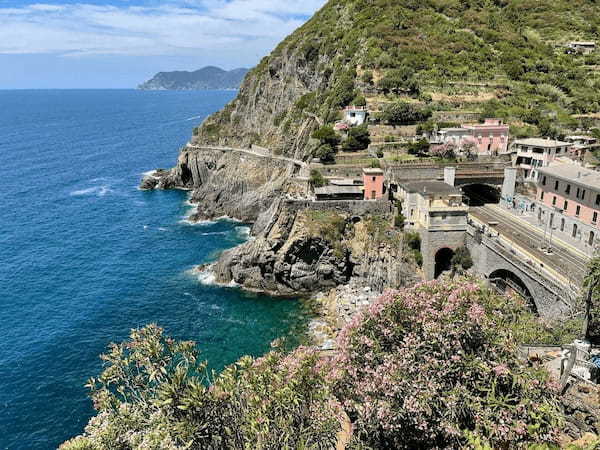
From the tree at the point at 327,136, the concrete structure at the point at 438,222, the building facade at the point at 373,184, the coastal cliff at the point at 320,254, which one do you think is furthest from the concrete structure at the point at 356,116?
the concrete structure at the point at 438,222

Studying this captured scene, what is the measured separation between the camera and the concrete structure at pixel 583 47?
337 feet

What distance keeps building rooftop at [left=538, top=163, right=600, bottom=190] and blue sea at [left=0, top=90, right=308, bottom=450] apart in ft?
104

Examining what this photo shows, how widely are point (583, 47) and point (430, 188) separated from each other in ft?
273

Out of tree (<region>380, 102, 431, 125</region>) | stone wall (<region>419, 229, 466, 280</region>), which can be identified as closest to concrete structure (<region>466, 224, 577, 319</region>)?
stone wall (<region>419, 229, 466, 280</region>)

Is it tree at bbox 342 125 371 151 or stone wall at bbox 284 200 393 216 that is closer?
stone wall at bbox 284 200 393 216

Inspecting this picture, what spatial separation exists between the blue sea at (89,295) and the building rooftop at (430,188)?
64.3 feet

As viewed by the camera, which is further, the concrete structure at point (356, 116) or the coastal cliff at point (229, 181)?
the coastal cliff at point (229, 181)

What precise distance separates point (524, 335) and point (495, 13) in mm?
113147

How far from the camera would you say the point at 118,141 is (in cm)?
16325

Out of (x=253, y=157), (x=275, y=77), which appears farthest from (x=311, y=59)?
(x=253, y=157)

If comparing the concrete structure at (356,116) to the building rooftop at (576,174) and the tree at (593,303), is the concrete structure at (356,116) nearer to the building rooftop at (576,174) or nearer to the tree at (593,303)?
the building rooftop at (576,174)

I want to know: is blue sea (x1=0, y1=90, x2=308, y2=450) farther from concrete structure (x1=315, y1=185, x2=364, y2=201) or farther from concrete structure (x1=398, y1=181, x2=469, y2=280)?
concrete structure (x1=398, y1=181, x2=469, y2=280)

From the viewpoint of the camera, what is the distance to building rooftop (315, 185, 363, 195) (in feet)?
183

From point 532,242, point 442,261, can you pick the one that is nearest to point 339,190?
point 442,261
